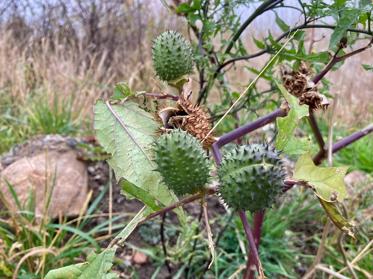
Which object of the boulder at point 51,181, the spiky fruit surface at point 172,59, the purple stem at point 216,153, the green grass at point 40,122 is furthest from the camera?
the green grass at point 40,122

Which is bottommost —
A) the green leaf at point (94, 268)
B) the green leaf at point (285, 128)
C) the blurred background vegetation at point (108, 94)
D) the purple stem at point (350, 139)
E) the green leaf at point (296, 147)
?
the blurred background vegetation at point (108, 94)

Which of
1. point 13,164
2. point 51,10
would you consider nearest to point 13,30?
point 51,10

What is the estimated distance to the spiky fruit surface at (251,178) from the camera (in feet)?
2.22

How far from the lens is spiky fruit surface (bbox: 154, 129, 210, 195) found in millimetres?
705

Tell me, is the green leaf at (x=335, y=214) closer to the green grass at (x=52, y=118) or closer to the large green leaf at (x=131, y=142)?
the large green leaf at (x=131, y=142)

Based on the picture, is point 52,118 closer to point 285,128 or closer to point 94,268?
point 94,268

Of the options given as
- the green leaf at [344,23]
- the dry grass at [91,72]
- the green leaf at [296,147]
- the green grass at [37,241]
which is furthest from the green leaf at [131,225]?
the dry grass at [91,72]

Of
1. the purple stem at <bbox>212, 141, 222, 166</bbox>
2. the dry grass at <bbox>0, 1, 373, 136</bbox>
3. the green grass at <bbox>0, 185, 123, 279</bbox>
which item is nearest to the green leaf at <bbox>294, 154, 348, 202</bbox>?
the purple stem at <bbox>212, 141, 222, 166</bbox>

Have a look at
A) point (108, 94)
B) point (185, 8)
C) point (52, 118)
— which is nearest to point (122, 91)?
point (185, 8)

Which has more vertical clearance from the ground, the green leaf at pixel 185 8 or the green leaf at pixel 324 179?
the green leaf at pixel 185 8

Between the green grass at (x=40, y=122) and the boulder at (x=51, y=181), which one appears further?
the green grass at (x=40, y=122)

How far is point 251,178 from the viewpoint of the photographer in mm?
677

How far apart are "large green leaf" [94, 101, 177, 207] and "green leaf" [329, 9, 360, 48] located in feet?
1.15

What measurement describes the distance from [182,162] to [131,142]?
0.17m
